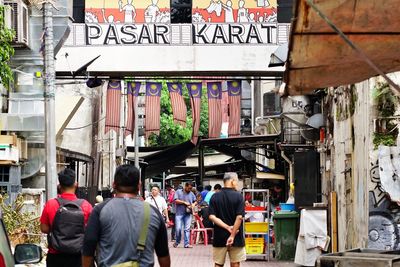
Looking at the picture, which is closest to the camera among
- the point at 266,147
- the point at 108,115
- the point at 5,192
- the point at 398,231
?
the point at 398,231

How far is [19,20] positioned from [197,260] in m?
6.68

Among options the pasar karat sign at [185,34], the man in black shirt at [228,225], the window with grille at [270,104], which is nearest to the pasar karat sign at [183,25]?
the pasar karat sign at [185,34]

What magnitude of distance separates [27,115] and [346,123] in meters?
8.25

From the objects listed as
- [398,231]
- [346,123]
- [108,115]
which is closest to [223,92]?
[108,115]

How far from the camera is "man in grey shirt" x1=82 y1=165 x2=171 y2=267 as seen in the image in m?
6.50

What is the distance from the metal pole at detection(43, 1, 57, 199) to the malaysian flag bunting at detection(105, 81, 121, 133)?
27.8 feet

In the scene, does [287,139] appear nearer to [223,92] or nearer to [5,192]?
[223,92]

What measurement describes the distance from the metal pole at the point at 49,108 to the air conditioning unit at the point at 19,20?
309cm

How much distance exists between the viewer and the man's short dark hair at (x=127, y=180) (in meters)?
6.73

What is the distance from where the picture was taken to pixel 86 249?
6582mm

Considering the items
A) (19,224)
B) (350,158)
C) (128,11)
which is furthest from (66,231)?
(128,11)

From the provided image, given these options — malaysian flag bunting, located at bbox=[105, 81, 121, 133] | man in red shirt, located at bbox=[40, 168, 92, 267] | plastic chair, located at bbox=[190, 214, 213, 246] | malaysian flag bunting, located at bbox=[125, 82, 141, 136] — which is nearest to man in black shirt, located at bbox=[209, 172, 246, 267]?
man in red shirt, located at bbox=[40, 168, 92, 267]

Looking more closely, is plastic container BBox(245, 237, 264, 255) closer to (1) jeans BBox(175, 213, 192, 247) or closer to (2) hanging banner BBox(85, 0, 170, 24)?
(1) jeans BBox(175, 213, 192, 247)

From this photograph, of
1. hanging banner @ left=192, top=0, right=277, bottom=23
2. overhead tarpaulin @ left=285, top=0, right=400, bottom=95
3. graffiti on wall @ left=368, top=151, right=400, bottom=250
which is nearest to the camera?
overhead tarpaulin @ left=285, top=0, right=400, bottom=95
